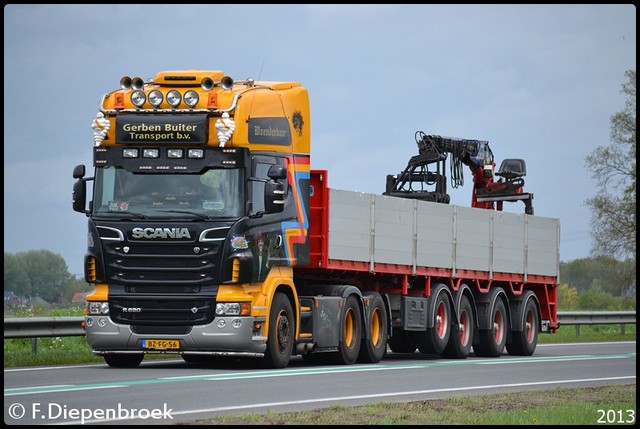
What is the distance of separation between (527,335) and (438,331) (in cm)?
436

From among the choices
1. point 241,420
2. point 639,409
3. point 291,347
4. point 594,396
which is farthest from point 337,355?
point 241,420

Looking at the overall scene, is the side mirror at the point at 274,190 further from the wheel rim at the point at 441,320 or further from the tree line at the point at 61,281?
the tree line at the point at 61,281

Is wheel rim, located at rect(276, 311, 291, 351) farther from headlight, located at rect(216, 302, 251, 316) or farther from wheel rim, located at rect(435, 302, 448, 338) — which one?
wheel rim, located at rect(435, 302, 448, 338)

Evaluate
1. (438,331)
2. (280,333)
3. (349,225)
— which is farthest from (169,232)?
(438,331)

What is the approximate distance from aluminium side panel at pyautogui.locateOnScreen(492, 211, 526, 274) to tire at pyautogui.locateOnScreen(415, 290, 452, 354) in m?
2.47

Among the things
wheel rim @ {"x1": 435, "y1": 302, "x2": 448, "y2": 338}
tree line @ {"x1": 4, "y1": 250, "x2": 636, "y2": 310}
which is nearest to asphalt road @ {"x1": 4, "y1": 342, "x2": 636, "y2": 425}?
wheel rim @ {"x1": 435, "y1": 302, "x2": 448, "y2": 338}

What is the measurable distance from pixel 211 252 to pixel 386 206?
568 centimetres

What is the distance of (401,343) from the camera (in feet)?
96.5

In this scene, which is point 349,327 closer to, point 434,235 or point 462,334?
point 434,235

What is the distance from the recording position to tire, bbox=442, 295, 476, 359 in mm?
28172

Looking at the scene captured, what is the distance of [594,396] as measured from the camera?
17.7m

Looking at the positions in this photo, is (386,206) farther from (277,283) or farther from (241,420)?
(241,420)

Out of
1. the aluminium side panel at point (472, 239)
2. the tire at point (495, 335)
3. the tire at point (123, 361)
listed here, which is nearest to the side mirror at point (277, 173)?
the tire at point (123, 361)

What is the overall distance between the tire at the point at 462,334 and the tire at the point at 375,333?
9.36ft
